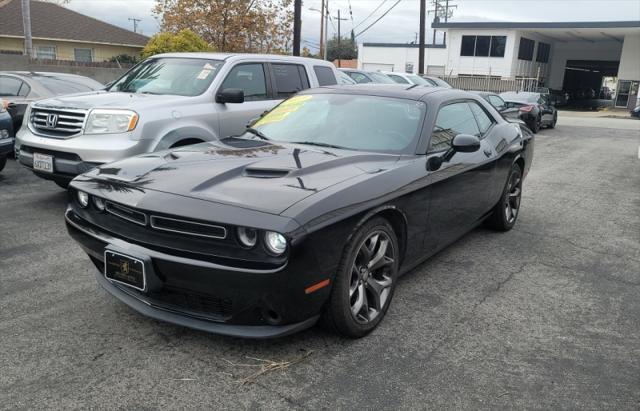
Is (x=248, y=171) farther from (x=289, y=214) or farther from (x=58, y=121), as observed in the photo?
(x=58, y=121)

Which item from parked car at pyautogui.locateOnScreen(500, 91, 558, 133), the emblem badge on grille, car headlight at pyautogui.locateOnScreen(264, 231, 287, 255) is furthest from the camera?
parked car at pyautogui.locateOnScreen(500, 91, 558, 133)

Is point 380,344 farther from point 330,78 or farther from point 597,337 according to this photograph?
point 330,78

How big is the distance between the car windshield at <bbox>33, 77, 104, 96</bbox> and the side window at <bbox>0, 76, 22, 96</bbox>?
11.4 inches

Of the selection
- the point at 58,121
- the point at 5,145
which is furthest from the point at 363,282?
the point at 5,145

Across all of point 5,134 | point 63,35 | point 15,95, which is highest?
point 63,35

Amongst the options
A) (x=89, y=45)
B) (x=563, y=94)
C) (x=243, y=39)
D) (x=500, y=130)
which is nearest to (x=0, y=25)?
(x=89, y=45)

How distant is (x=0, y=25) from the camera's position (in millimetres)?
27781

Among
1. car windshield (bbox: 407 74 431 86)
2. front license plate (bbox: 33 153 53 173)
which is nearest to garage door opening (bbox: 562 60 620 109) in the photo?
car windshield (bbox: 407 74 431 86)

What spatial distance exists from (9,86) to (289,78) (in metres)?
5.02

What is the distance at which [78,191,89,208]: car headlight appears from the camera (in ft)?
11.4

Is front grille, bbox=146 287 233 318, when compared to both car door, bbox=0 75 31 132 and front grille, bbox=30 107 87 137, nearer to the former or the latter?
front grille, bbox=30 107 87 137

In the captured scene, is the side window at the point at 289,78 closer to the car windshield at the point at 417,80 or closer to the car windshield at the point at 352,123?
the car windshield at the point at 352,123

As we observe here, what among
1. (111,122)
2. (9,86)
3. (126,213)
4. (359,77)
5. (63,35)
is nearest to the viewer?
(126,213)

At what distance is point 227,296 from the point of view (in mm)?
Result: 2877
